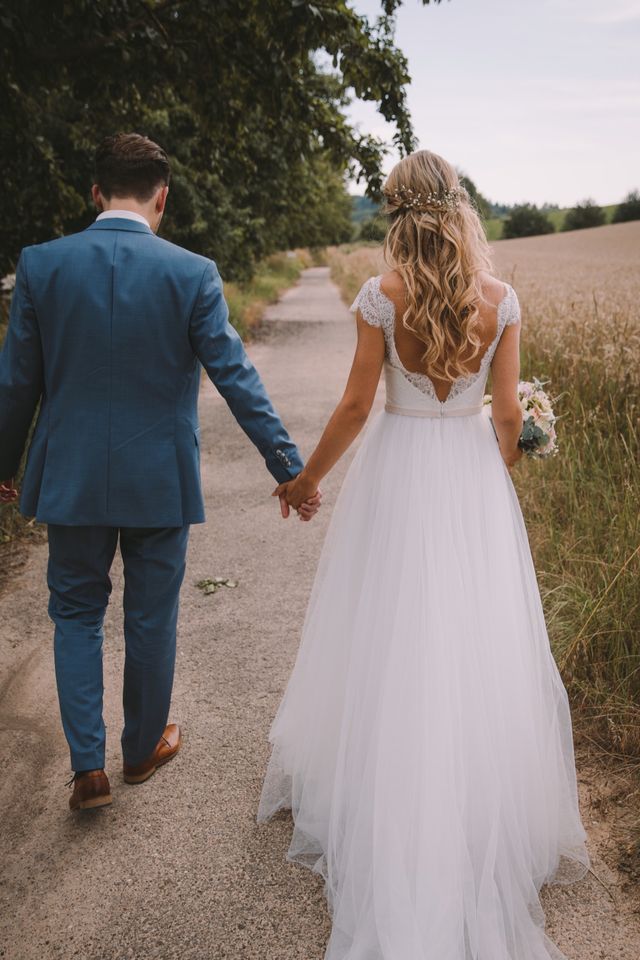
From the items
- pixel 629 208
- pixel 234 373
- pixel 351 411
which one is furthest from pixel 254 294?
pixel 351 411

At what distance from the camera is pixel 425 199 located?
2.21 m

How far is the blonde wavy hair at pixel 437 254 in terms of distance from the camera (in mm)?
2201

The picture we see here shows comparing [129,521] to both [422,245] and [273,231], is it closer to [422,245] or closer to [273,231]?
[422,245]

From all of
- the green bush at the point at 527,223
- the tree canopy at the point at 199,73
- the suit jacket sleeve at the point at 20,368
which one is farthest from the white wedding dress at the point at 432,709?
the green bush at the point at 527,223

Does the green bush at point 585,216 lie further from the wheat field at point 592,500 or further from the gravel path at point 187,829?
the gravel path at point 187,829

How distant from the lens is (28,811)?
2.79 m

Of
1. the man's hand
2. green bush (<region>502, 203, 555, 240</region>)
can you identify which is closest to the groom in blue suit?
the man's hand

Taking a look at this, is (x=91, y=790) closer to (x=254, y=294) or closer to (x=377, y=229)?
(x=377, y=229)

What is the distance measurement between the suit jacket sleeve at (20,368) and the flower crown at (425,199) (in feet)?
4.02

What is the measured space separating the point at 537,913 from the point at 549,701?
63 centimetres

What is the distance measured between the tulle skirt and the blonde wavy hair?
0.32m

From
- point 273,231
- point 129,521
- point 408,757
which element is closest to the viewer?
point 408,757

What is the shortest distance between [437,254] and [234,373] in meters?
0.79

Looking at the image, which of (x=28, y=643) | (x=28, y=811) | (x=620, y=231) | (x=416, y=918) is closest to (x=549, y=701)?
(x=416, y=918)
